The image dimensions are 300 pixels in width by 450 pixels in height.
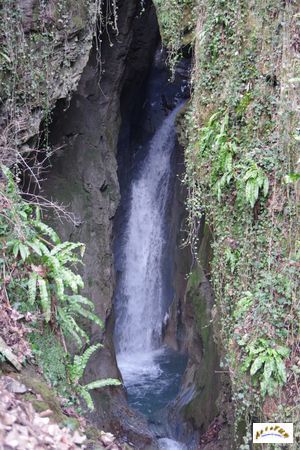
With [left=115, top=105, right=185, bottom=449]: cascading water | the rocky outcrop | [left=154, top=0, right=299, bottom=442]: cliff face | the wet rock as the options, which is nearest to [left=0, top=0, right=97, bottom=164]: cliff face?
the rocky outcrop

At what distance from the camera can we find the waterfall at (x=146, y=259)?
14.8m

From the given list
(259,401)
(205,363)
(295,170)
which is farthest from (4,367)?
(205,363)

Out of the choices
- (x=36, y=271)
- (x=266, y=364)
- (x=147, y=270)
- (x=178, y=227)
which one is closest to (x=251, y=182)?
(x=266, y=364)

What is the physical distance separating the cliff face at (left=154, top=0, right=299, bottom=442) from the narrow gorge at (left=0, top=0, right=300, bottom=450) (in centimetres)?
2

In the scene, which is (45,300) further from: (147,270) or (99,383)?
(147,270)

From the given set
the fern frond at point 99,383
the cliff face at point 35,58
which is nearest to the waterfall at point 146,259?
the cliff face at point 35,58

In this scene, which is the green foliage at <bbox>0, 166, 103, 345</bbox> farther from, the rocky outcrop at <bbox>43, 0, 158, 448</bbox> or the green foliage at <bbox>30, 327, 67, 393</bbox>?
the rocky outcrop at <bbox>43, 0, 158, 448</bbox>

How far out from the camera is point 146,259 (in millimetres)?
15680

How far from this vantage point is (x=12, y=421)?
323cm

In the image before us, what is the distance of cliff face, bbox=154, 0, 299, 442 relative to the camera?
553cm

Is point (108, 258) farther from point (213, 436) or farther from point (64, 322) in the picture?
point (64, 322)

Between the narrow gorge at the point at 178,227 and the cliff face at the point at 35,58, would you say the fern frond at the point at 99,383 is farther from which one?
the cliff face at the point at 35,58

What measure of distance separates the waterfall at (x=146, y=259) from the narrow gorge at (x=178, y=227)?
0.18m

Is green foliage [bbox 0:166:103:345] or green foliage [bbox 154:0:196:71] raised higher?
green foliage [bbox 154:0:196:71]
